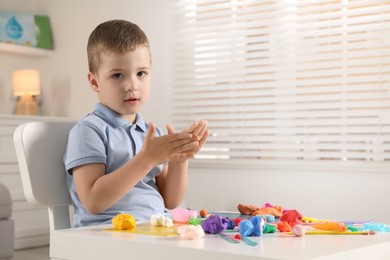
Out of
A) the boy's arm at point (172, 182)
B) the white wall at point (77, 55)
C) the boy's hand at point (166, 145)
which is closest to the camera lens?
the boy's hand at point (166, 145)

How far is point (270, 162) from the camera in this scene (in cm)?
363

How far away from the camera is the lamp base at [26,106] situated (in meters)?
4.61

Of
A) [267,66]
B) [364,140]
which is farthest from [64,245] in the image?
[267,66]

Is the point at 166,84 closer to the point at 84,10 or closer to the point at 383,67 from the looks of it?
the point at 84,10

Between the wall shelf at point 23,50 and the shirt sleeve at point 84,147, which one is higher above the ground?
the wall shelf at point 23,50

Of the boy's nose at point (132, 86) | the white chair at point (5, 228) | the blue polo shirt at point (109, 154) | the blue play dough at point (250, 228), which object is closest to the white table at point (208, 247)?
the blue play dough at point (250, 228)

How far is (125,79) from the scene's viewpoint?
5.11ft

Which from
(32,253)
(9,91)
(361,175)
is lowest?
(32,253)

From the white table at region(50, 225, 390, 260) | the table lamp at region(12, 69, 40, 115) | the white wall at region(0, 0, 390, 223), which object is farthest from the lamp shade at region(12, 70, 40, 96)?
the white table at region(50, 225, 390, 260)

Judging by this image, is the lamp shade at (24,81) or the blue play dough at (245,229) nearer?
the blue play dough at (245,229)

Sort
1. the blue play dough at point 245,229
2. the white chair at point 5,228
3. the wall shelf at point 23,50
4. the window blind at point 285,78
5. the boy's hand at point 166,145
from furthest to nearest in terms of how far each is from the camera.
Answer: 1. the wall shelf at point 23,50
2. the white chair at point 5,228
3. the window blind at point 285,78
4. the boy's hand at point 166,145
5. the blue play dough at point 245,229

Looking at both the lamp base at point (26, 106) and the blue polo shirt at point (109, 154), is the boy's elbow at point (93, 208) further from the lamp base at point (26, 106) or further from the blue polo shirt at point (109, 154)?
the lamp base at point (26, 106)

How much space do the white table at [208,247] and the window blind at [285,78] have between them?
2.30 metres

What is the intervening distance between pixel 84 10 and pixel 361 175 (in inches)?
89.9
